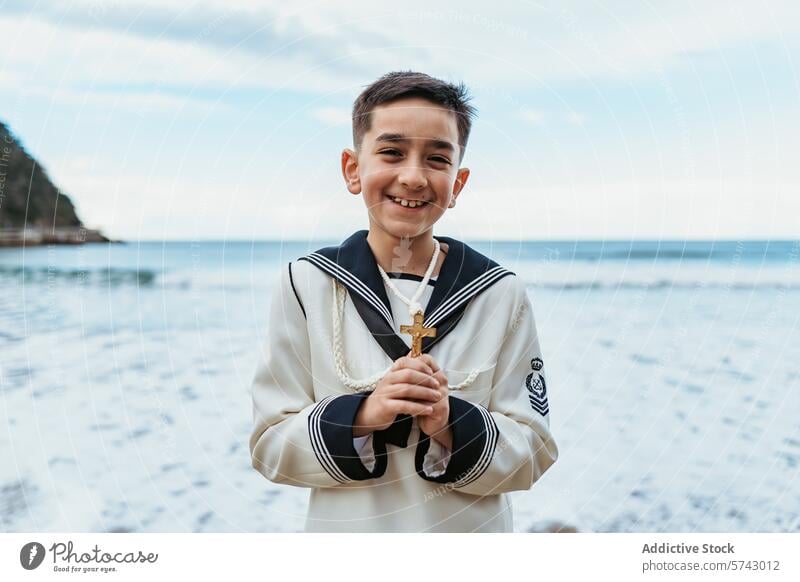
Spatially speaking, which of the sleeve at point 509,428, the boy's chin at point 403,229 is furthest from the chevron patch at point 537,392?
the boy's chin at point 403,229

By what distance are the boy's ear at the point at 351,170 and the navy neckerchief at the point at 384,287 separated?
0.06 metres

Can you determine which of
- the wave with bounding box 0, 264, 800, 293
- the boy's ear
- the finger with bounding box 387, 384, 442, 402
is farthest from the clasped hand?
the wave with bounding box 0, 264, 800, 293

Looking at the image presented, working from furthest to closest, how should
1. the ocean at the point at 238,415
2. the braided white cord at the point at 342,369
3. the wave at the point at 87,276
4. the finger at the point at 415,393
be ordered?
the wave at the point at 87,276 → the ocean at the point at 238,415 → the braided white cord at the point at 342,369 → the finger at the point at 415,393

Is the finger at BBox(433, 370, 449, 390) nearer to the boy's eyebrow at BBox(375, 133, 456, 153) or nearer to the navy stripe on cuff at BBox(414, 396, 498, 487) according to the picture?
the navy stripe on cuff at BBox(414, 396, 498, 487)

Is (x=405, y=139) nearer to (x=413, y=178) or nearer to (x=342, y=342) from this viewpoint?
(x=413, y=178)

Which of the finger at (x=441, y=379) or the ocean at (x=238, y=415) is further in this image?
the ocean at (x=238, y=415)

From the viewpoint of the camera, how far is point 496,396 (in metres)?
1.00

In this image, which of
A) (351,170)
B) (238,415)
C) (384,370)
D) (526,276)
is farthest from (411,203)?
(238,415)

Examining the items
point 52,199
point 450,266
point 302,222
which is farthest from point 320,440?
point 52,199

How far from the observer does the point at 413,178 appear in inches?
37.2

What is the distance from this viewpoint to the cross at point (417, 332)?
36.2 inches

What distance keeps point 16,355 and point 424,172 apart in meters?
1.83

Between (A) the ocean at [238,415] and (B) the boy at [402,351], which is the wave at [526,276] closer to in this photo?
(A) the ocean at [238,415]

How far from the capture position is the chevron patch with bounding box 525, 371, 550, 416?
1.00 m
